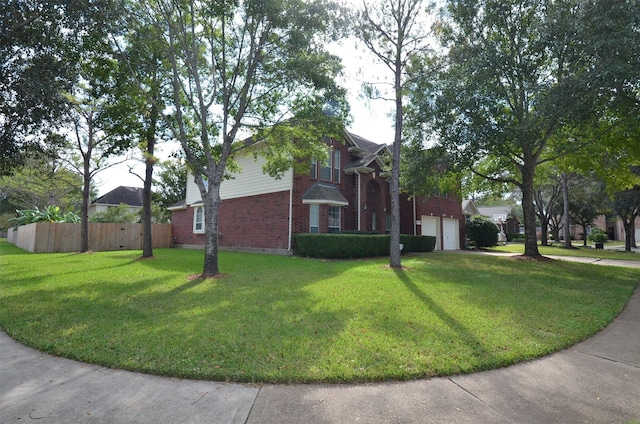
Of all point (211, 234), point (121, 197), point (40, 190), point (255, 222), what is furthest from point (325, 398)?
point (121, 197)

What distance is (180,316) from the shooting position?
5578mm

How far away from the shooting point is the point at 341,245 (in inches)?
581

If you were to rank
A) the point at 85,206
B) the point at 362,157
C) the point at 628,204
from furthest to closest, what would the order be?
the point at 628,204
the point at 362,157
the point at 85,206

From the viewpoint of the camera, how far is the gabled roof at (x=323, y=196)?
55.0 feet

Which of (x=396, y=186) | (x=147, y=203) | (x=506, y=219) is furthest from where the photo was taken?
(x=506, y=219)

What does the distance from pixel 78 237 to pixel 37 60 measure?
16858 mm

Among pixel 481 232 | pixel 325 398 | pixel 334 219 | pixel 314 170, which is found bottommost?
pixel 325 398

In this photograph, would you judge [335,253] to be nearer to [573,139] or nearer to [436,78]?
[436,78]

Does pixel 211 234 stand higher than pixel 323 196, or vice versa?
pixel 323 196

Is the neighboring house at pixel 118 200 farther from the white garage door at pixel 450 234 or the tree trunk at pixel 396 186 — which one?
the tree trunk at pixel 396 186

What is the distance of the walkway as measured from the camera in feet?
9.07

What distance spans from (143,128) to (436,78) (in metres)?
11.4

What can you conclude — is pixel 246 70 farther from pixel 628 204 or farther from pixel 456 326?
pixel 628 204

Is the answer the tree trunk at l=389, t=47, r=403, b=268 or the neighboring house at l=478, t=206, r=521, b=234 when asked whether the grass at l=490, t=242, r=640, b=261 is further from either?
the neighboring house at l=478, t=206, r=521, b=234
